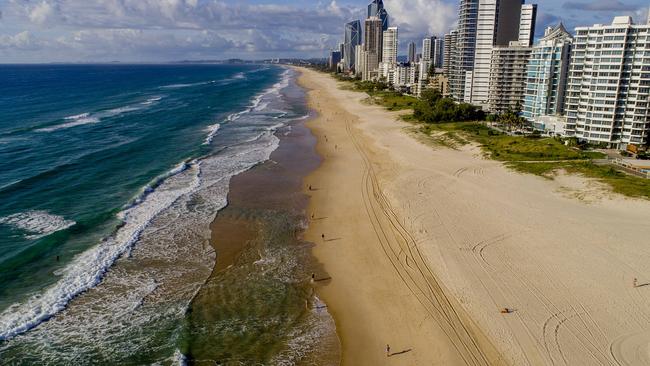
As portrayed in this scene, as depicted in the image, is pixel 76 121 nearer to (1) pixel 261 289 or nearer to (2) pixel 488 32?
(1) pixel 261 289

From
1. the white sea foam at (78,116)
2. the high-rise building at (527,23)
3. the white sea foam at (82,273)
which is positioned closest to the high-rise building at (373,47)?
the high-rise building at (527,23)

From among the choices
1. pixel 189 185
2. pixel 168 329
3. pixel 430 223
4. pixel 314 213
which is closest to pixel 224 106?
pixel 189 185

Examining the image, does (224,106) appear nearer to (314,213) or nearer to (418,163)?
(418,163)

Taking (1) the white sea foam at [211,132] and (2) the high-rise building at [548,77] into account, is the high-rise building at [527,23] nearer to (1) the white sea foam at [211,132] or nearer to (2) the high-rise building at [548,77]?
(2) the high-rise building at [548,77]

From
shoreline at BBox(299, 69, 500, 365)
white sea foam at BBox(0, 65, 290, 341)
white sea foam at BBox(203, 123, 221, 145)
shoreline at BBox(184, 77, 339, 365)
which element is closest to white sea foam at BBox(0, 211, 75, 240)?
white sea foam at BBox(0, 65, 290, 341)

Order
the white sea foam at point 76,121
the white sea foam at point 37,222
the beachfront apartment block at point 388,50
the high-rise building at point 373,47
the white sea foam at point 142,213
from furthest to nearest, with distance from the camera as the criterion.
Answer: the high-rise building at point 373,47
the beachfront apartment block at point 388,50
the white sea foam at point 76,121
the white sea foam at point 37,222
the white sea foam at point 142,213

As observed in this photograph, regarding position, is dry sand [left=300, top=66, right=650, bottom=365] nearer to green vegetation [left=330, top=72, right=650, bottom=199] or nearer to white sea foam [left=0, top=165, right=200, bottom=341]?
green vegetation [left=330, top=72, right=650, bottom=199]
